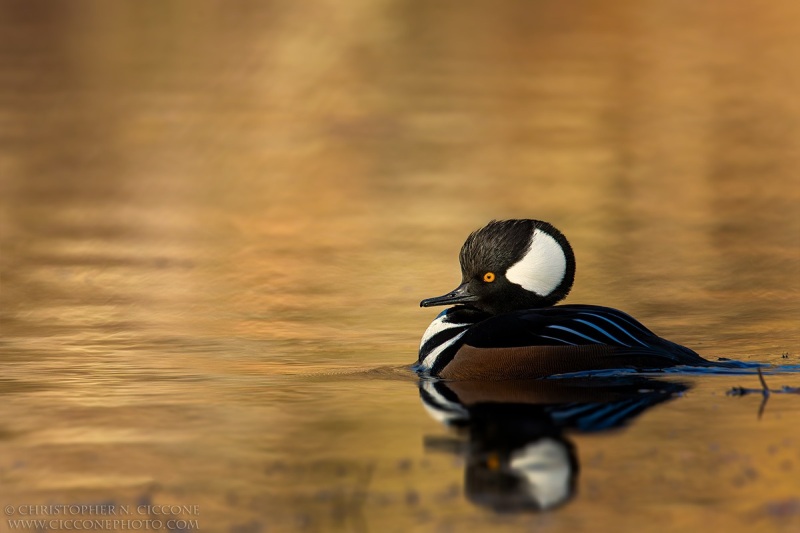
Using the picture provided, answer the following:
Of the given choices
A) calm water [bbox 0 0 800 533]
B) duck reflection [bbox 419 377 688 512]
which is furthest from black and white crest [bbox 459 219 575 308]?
duck reflection [bbox 419 377 688 512]

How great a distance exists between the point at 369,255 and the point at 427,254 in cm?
53

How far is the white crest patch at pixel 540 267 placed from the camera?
9.12 metres

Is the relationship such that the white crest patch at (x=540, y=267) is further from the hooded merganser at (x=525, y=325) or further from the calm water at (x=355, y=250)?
the calm water at (x=355, y=250)

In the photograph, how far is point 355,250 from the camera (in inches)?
534

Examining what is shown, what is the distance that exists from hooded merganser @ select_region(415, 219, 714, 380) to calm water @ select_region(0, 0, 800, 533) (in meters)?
0.33

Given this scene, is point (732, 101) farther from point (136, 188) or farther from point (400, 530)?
point (400, 530)

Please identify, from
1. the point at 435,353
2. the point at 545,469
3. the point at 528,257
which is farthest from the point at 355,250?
the point at 545,469

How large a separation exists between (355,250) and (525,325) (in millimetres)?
5265

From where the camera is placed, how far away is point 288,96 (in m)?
25.5

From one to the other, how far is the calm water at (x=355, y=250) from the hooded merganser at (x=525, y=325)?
33 centimetres

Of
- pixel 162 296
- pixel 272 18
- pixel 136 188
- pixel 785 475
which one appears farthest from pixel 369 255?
pixel 272 18

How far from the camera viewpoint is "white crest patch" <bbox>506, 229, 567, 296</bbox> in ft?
29.9

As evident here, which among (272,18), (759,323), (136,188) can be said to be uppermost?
(272,18)

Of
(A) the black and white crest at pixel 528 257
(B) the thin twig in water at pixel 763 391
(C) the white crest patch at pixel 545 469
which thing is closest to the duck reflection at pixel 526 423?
(C) the white crest patch at pixel 545 469
